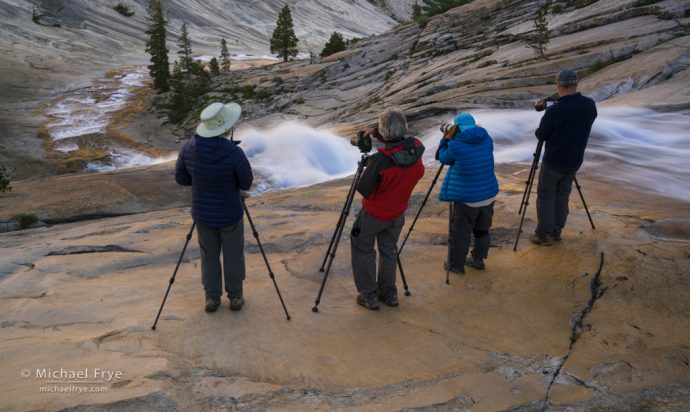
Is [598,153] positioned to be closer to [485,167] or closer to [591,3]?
[485,167]

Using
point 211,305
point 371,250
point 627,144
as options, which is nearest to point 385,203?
point 371,250

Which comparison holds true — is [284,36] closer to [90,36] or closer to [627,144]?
[90,36]

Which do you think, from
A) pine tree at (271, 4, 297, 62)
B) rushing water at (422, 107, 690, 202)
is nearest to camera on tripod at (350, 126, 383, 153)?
rushing water at (422, 107, 690, 202)

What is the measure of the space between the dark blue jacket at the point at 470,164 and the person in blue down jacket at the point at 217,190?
7.96ft

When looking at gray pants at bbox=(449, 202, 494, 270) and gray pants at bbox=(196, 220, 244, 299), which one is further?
gray pants at bbox=(449, 202, 494, 270)

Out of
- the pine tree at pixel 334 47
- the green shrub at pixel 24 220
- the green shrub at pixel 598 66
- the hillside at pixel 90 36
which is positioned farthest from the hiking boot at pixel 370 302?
the pine tree at pixel 334 47

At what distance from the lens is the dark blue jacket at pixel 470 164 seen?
5.71 meters

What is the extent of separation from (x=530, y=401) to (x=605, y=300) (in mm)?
A: 2049

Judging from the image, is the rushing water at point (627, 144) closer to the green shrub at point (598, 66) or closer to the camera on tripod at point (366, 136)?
the green shrub at point (598, 66)

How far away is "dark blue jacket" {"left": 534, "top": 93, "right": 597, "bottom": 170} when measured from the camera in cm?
620

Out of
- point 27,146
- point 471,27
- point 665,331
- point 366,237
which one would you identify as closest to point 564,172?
point 665,331

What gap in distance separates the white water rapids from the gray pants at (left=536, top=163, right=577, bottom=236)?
3.56 metres

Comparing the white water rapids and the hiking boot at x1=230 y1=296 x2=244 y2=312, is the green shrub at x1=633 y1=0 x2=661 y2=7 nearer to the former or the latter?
the white water rapids

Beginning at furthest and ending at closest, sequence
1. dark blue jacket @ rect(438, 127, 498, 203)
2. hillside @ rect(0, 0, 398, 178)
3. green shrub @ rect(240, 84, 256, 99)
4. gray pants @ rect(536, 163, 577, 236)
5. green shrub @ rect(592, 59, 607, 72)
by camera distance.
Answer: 1. green shrub @ rect(240, 84, 256, 99)
2. hillside @ rect(0, 0, 398, 178)
3. green shrub @ rect(592, 59, 607, 72)
4. gray pants @ rect(536, 163, 577, 236)
5. dark blue jacket @ rect(438, 127, 498, 203)
